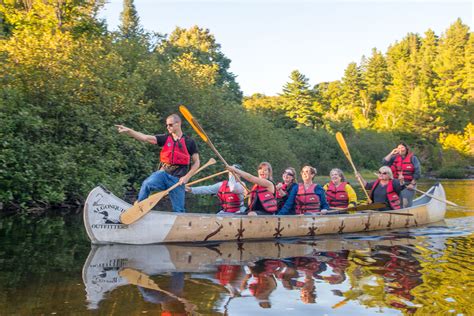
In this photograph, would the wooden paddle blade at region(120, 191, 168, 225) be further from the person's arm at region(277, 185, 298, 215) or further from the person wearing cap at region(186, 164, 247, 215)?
the person's arm at region(277, 185, 298, 215)

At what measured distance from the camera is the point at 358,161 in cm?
4247

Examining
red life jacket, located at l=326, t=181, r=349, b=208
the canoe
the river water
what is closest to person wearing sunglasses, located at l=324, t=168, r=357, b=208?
red life jacket, located at l=326, t=181, r=349, b=208

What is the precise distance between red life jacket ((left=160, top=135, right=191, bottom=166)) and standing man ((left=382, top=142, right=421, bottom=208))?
536 centimetres

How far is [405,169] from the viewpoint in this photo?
1154cm

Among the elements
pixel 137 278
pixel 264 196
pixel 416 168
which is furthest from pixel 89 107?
pixel 137 278

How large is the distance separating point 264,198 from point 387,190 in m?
3.03

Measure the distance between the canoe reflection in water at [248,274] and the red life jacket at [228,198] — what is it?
0.81 metres

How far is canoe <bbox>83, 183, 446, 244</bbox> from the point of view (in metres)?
7.31

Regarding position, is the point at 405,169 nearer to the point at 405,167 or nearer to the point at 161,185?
the point at 405,167

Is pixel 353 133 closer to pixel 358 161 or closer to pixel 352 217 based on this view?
pixel 358 161

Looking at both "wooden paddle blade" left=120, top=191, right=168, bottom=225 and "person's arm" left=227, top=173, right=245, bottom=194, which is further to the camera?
"person's arm" left=227, top=173, right=245, bottom=194

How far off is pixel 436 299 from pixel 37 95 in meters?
10.8

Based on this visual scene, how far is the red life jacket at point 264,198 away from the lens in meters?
8.46

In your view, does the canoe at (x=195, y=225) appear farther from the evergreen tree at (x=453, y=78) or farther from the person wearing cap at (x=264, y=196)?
the evergreen tree at (x=453, y=78)
